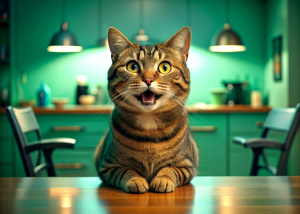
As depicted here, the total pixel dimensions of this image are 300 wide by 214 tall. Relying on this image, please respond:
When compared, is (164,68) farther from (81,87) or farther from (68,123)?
(81,87)

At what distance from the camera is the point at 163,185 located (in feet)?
2.80

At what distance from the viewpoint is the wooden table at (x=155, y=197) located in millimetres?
694

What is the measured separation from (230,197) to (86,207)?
0.30 meters

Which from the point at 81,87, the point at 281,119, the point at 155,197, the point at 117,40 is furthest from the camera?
the point at 81,87

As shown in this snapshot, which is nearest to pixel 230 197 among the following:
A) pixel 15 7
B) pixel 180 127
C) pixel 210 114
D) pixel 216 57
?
pixel 180 127

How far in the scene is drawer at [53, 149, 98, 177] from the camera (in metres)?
3.43

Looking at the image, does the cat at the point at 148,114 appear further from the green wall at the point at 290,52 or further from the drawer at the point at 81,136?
the green wall at the point at 290,52

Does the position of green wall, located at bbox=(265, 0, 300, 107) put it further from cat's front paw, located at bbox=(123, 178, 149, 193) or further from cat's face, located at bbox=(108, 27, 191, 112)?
cat's front paw, located at bbox=(123, 178, 149, 193)

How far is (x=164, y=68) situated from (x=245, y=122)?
105 inches

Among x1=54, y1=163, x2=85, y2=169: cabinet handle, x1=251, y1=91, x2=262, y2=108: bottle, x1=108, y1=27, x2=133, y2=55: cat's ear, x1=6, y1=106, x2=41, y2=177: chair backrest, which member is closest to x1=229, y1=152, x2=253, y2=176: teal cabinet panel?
x1=251, y1=91, x2=262, y2=108: bottle

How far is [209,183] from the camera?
93 centimetres

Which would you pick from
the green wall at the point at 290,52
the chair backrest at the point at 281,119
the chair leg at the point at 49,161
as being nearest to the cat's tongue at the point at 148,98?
the chair leg at the point at 49,161

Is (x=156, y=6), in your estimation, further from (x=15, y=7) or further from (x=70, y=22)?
(x=15, y=7)

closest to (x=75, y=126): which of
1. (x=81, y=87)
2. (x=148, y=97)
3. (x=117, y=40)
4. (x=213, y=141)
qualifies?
(x=81, y=87)
